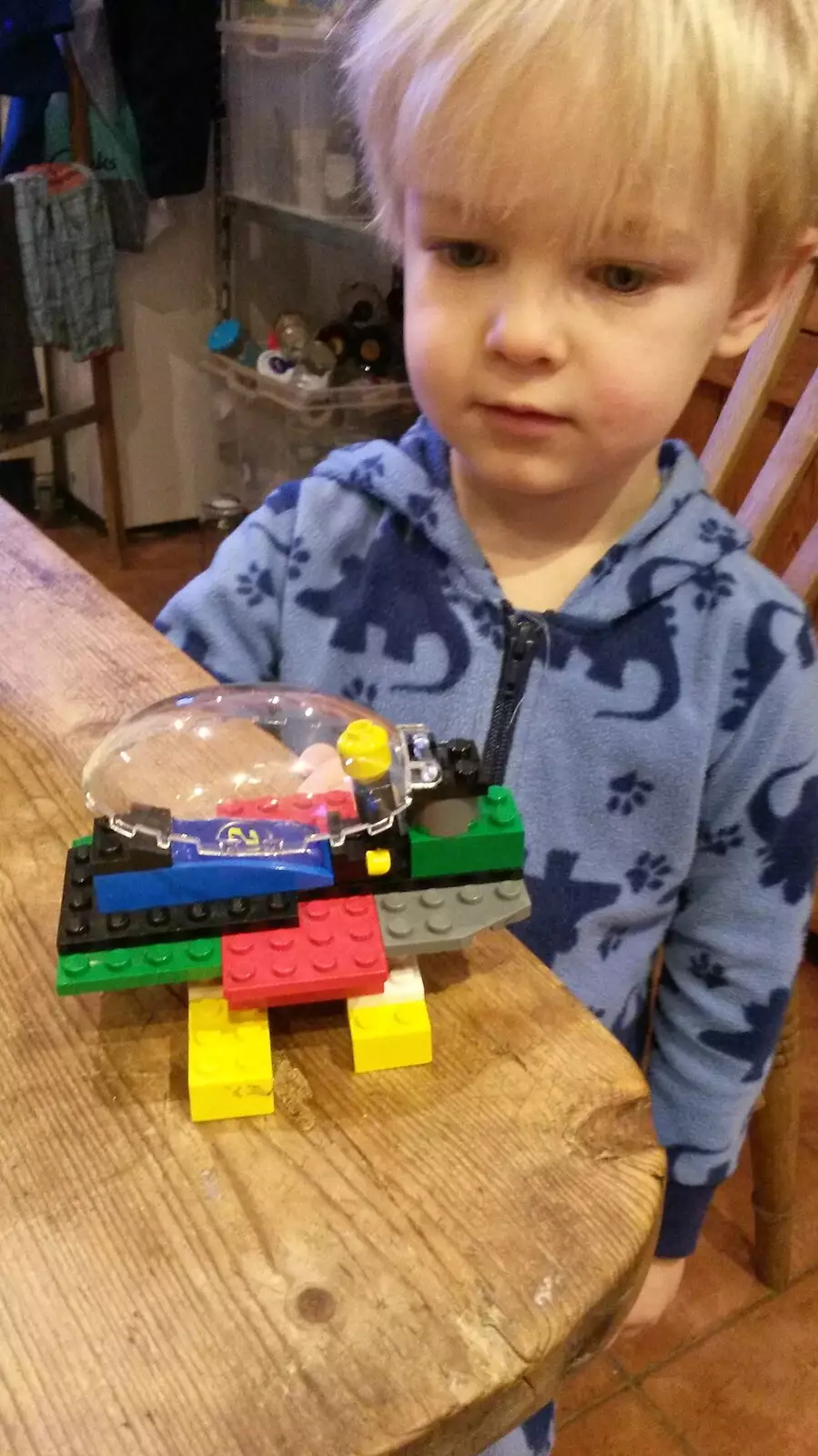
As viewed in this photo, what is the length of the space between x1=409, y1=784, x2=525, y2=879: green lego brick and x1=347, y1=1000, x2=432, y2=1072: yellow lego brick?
0.16 feet

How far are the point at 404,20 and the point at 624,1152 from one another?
49 cm

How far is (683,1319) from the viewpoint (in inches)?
42.8

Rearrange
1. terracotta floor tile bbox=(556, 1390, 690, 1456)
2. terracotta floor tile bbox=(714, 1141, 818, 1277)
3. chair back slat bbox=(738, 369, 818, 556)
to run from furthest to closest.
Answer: terracotta floor tile bbox=(714, 1141, 818, 1277) < terracotta floor tile bbox=(556, 1390, 690, 1456) < chair back slat bbox=(738, 369, 818, 556)

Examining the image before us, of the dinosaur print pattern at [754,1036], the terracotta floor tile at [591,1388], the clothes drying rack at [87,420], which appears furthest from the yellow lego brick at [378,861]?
the clothes drying rack at [87,420]

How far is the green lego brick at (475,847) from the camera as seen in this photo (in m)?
0.39

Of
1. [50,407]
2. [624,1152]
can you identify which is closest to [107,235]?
[50,407]

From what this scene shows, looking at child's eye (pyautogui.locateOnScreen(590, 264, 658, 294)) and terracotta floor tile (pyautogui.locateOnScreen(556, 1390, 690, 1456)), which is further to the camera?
terracotta floor tile (pyautogui.locateOnScreen(556, 1390, 690, 1456))

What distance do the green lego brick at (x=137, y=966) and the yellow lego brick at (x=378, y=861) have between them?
2.3 inches

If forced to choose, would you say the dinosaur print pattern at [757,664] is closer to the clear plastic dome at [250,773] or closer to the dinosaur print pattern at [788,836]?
the dinosaur print pattern at [788,836]

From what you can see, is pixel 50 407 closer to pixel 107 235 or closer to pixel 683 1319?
pixel 107 235

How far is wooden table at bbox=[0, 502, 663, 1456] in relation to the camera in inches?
11.2

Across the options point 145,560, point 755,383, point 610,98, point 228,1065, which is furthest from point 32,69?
point 228,1065

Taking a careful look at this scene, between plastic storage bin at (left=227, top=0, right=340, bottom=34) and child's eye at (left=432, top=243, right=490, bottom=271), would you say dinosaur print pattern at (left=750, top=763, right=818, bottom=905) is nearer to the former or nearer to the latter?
child's eye at (left=432, top=243, right=490, bottom=271)

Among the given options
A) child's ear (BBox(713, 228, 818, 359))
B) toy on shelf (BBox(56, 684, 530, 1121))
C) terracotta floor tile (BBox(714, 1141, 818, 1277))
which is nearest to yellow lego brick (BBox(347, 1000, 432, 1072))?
toy on shelf (BBox(56, 684, 530, 1121))
